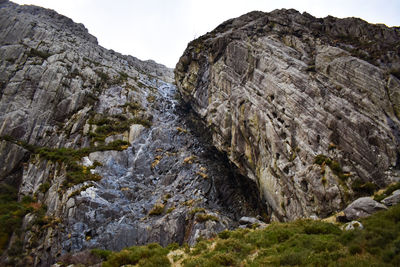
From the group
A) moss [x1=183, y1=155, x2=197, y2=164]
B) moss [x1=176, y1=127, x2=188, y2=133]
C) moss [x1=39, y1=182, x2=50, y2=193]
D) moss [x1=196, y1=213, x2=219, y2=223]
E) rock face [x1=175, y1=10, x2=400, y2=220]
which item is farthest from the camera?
moss [x1=176, y1=127, x2=188, y2=133]

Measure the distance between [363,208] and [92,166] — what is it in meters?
29.4

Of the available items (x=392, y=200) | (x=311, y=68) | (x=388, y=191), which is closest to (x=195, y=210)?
(x=388, y=191)

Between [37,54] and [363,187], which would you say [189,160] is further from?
[37,54]

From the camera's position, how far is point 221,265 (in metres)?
10.7

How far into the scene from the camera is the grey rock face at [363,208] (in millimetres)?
14234

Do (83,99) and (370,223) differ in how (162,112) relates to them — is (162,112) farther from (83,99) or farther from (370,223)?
(370,223)

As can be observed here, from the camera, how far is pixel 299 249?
10.8m

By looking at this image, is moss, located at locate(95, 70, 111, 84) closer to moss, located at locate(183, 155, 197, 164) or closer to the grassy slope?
moss, located at locate(183, 155, 197, 164)

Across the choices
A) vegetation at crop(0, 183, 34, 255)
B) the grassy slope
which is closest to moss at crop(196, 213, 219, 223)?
the grassy slope

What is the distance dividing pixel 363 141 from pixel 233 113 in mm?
15533

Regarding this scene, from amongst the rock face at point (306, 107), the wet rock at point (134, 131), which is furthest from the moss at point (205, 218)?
the wet rock at point (134, 131)

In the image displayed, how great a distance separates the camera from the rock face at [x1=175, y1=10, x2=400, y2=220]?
20.0 m

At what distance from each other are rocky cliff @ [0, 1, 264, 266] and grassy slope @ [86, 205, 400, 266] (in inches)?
362

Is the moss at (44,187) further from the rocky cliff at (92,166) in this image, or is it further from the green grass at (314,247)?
the green grass at (314,247)
